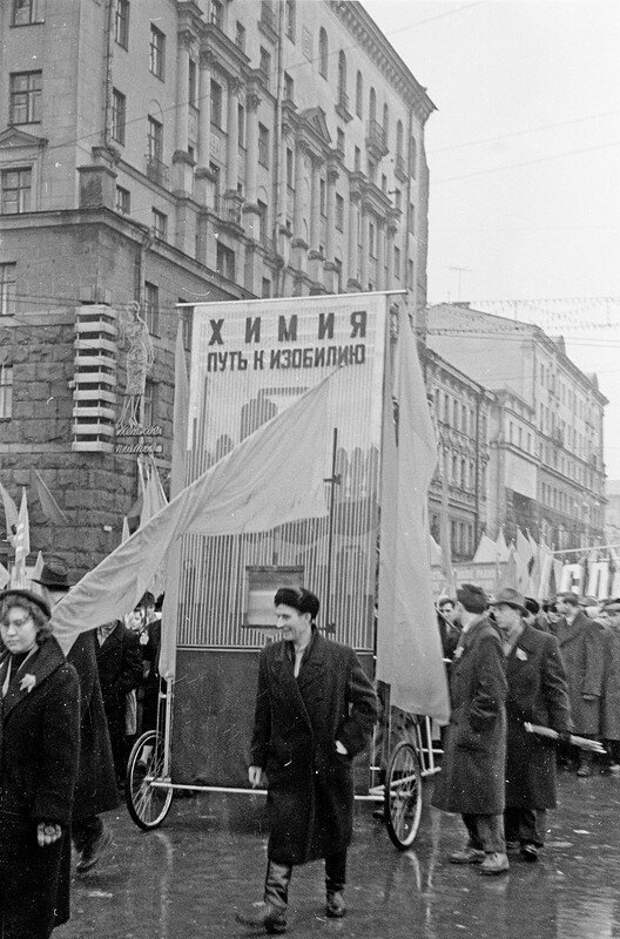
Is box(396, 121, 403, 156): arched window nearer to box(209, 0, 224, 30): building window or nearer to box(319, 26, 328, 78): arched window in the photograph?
box(319, 26, 328, 78): arched window

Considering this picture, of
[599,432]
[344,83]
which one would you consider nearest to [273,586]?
[344,83]

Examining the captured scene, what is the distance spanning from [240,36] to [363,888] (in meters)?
36.7

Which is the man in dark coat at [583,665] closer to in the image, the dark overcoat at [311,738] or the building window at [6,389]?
the dark overcoat at [311,738]

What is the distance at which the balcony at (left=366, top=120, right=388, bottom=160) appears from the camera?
2162 inches

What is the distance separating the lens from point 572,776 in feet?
48.6

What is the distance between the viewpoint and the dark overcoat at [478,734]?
9016 mm

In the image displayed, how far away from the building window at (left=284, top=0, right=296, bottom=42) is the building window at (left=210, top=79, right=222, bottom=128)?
6420mm

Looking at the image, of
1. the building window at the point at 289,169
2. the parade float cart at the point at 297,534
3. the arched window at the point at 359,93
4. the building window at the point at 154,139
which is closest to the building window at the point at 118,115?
the building window at the point at 154,139

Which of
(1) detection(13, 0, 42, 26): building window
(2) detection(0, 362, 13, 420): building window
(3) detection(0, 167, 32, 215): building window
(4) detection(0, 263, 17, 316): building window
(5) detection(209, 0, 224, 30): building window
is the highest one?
(5) detection(209, 0, 224, 30): building window

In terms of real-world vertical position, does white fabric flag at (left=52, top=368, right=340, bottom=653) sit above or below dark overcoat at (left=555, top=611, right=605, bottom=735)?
above

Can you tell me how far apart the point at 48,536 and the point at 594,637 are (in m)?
16.8

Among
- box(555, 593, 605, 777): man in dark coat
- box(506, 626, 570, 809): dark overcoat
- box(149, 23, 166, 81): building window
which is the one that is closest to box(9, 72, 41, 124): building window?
box(149, 23, 166, 81): building window

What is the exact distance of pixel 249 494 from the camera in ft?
32.2

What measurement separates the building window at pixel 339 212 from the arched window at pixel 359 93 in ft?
13.5
